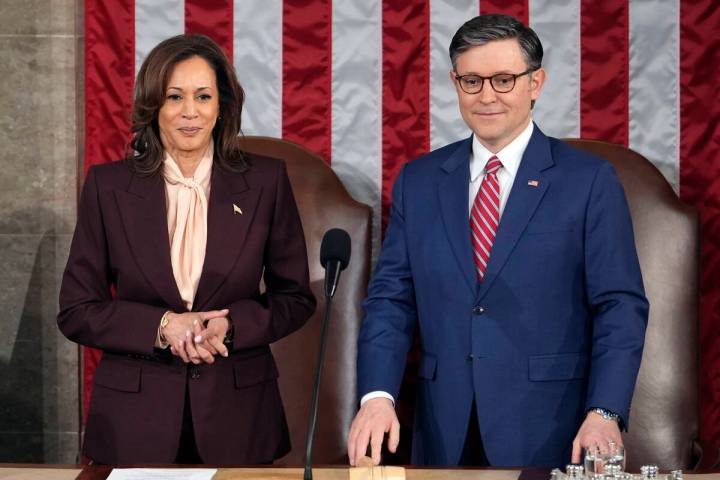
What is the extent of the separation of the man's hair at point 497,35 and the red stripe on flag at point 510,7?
121 cm

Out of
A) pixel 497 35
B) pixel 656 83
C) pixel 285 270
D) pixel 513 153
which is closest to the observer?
pixel 497 35

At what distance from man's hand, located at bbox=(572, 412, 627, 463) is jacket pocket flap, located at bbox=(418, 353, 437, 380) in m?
0.41

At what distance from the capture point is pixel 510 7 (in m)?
3.75

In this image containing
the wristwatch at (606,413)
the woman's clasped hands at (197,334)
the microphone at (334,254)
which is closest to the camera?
the microphone at (334,254)

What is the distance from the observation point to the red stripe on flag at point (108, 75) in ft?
12.5

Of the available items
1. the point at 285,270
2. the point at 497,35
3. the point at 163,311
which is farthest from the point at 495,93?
the point at 163,311

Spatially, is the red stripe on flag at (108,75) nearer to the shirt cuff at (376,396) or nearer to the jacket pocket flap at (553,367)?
the shirt cuff at (376,396)

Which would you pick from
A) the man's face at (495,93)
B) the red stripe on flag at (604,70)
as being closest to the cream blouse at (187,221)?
the man's face at (495,93)

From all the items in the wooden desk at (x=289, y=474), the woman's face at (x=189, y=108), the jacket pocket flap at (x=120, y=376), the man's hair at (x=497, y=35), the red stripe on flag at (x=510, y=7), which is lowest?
the wooden desk at (x=289, y=474)

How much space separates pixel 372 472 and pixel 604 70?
7.13 ft

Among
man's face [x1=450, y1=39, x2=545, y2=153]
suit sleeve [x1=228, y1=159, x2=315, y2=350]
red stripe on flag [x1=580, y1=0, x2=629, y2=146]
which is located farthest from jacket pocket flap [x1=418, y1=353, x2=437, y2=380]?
red stripe on flag [x1=580, y1=0, x2=629, y2=146]

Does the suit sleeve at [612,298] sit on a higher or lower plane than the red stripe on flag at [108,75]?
lower

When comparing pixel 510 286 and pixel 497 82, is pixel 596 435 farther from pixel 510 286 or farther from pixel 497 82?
pixel 497 82

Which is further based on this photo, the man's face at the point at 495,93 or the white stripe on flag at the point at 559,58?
the white stripe on flag at the point at 559,58
